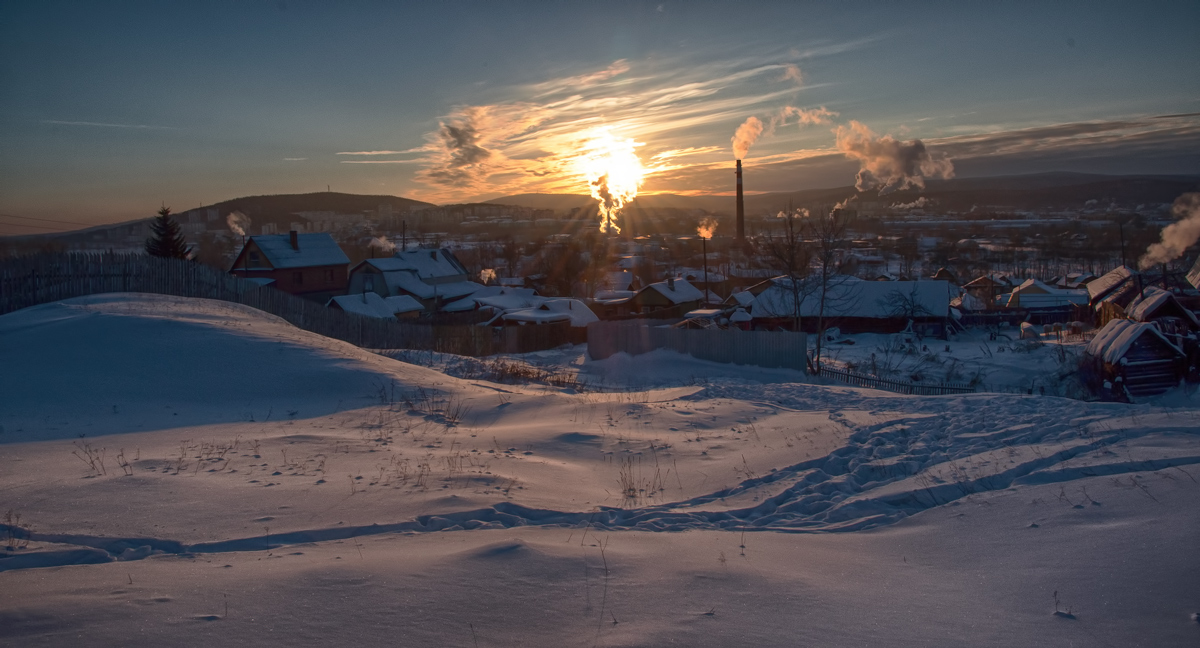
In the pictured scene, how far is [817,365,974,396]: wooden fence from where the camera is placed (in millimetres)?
18625

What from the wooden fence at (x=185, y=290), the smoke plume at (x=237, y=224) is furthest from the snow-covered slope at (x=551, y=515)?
the smoke plume at (x=237, y=224)

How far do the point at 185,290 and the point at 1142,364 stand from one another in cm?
2762

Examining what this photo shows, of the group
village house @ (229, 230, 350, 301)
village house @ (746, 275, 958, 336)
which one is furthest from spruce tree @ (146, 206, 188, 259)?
village house @ (746, 275, 958, 336)

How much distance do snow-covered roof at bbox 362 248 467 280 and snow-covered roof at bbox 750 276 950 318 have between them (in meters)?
26.4

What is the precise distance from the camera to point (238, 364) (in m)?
11.5

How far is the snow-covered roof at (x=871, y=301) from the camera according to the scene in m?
38.6

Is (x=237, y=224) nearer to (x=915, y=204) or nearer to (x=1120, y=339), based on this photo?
(x=1120, y=339)

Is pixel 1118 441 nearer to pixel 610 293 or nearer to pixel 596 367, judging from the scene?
pixel 596 367

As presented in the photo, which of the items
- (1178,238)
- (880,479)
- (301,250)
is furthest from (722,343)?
(1178,238)

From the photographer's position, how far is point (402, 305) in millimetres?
43375

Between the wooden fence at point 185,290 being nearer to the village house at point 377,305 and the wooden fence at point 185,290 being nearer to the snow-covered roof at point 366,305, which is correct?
the village house at point 377,305

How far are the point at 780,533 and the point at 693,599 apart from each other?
6.35 feet

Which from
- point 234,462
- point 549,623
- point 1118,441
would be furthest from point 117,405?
point 1118,441

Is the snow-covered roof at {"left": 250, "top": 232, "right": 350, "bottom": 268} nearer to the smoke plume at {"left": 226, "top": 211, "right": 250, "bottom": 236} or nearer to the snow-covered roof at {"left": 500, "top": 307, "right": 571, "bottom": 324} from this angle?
the snow-covered roof at {"left": 500, "top": 307, "right": 571, "bottom": 324}
